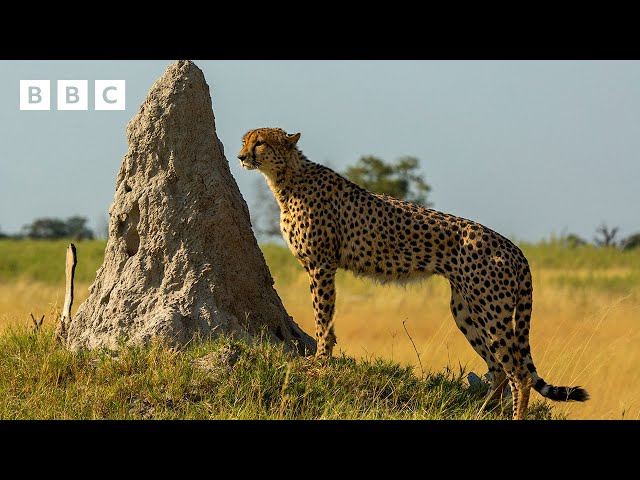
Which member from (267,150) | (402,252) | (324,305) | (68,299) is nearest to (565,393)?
(402,252)

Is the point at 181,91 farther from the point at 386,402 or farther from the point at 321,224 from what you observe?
the point at 386,402

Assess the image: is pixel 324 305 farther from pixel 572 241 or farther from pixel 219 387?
pixel 572 241

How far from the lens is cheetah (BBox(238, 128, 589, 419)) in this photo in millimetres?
7777

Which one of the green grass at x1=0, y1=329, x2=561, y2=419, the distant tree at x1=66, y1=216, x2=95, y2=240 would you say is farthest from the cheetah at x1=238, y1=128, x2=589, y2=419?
the distant tree at x1=66, y1=216, x2=95, y2=240

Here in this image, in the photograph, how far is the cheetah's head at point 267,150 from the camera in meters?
8.16

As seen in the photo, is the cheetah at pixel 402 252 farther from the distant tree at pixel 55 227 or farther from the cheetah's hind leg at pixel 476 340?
the distant tree at pixel 55 227

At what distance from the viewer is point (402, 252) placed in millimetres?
8000

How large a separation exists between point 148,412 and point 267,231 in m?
21.1

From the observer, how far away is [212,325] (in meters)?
7.85

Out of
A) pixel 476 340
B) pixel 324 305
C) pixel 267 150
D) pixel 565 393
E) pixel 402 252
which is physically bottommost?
pixel 565 393

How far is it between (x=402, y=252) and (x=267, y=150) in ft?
4.72

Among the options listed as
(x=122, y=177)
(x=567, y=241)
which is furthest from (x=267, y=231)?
(x=122, y=177)

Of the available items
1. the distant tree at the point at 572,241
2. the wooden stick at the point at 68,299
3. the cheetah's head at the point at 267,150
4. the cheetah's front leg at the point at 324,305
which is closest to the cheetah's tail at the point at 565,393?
the cheetah's front leg at the point at 324,305

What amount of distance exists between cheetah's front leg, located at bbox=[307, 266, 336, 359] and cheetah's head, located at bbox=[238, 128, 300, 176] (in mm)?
969
